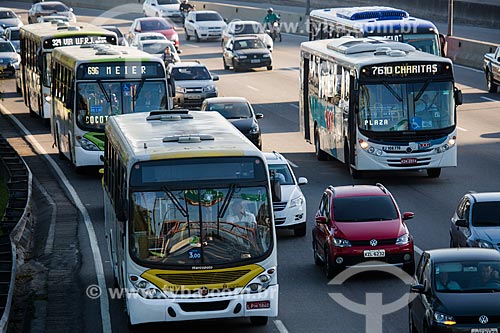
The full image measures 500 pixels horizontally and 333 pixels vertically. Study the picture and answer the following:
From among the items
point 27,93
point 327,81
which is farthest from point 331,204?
point 27,93

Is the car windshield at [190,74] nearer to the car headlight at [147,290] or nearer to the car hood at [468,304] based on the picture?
the car headlight at [147,290]

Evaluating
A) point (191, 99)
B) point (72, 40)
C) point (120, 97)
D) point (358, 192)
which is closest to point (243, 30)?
point (191, 99)

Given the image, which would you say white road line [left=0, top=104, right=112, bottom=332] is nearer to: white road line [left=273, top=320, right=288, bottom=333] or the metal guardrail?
the metal guardrail

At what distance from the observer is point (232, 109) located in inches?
1476

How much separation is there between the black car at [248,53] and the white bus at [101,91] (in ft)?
79.0

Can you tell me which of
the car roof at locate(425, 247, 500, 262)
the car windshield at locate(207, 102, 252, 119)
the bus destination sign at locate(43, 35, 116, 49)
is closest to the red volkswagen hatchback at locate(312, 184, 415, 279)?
the car roof at locate(425, 247, 500, 262)

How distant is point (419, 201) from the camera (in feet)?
93.9

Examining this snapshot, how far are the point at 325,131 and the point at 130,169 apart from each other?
17.4 meters

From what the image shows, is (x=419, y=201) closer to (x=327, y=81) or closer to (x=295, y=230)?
(x=295, y=230)

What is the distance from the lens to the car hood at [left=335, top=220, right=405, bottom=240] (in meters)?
21.2

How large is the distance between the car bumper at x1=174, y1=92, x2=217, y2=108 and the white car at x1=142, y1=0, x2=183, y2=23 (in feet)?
112

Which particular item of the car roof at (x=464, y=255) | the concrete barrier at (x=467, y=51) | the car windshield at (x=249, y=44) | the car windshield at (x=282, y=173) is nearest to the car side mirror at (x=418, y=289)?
the car roof at (x=464, y=255)

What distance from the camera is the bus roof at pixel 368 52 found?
3067 centimetres

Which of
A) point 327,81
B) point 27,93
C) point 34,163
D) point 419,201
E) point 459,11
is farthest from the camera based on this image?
point 459,11
